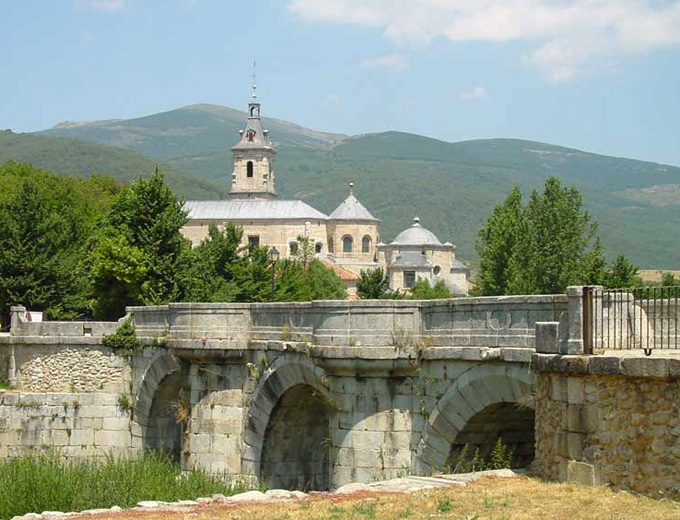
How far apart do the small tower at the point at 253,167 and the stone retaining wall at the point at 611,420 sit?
4299 inches

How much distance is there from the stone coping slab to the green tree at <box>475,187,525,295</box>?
4367 centimetres

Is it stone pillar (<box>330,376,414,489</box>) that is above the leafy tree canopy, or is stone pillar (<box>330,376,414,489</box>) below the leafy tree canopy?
below

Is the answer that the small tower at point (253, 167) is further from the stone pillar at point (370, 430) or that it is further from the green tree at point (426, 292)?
the stone pillar at point (370, 430)

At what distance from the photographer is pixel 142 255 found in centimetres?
3916

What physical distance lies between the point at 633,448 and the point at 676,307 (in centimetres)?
343

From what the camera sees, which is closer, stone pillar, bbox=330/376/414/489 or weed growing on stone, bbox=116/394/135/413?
stone pillar, bbox=330/376/414/489

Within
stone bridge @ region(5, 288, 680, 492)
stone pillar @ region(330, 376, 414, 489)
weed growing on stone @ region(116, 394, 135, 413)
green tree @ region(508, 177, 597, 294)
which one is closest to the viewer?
stone bridge @ region(5, 288, 680, 492)

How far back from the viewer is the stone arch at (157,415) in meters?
27.8

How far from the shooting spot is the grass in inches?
661

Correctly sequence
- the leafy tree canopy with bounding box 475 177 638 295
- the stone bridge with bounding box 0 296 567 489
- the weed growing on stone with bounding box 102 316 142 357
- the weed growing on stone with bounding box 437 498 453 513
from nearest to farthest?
1. the weed growing on stone with bounding box 437 498 453 513
2. the stone bridge with bounding box 0 296 567 489
3. the weed growing on stone with bounding box 102 316 142 357
4. the leafy tree canopy with bounding box 475 177 638 295

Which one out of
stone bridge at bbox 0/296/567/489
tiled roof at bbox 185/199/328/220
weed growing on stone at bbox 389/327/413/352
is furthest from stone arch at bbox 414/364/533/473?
tiled roof at bbox 185/199/328/220

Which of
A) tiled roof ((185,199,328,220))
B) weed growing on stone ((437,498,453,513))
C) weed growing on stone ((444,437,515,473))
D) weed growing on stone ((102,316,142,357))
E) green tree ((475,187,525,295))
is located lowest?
weed growing on stone ((444,437,515,473))

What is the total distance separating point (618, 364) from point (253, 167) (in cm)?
11267

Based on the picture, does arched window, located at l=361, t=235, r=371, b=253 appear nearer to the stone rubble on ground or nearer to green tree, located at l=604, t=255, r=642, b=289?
green tree, located at l=604, t=255, r=642, b=289
